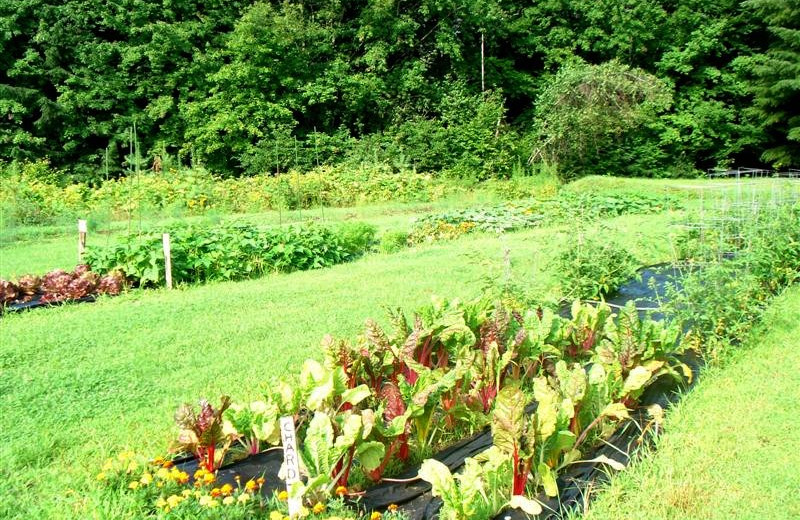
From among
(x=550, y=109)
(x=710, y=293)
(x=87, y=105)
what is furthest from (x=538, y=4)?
(x=710, y=293)

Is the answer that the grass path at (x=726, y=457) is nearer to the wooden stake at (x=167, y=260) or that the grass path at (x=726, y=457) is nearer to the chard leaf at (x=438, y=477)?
the chard leaf at (x=438, y=477)

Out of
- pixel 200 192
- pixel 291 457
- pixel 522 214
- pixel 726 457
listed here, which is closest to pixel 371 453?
pixel 291 457

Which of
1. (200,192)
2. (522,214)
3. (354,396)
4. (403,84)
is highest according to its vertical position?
(403,84)

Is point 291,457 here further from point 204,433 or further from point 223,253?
point 223,253

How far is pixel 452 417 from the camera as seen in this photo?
312 centimetres

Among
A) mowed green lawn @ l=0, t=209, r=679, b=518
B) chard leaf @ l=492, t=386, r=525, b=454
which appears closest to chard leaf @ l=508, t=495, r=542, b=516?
chard leaf @ l=492, t=386, r=525, b=454

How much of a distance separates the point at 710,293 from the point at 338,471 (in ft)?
8.86

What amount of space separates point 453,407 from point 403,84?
1930 cm

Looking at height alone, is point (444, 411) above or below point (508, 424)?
below

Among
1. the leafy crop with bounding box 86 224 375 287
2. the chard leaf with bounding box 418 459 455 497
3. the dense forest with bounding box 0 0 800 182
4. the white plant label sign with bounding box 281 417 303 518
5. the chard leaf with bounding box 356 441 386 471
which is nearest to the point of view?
the white plant label sign with bounding box 281 417 303 518

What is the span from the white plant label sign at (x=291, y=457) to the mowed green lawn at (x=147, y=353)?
59cm

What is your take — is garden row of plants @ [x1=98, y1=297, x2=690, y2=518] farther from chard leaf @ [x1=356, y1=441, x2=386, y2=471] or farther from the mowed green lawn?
the mowed green lawn

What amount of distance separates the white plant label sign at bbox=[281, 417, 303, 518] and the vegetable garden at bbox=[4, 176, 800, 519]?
0.02 metres

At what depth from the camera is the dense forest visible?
17.8 metres
